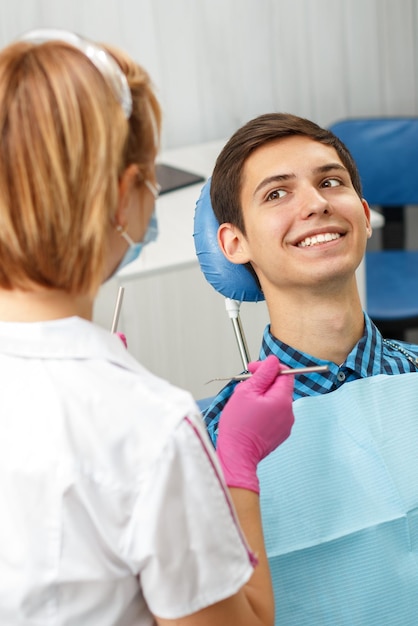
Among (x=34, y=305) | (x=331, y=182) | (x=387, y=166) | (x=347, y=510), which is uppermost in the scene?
(x=34, y=305)

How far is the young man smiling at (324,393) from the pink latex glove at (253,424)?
9.7 inches

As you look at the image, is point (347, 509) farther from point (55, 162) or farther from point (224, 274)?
point (55, 162)

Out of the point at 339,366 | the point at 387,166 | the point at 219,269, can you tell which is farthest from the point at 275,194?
the point at 387,166

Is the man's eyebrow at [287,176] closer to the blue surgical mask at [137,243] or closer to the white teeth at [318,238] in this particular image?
the white teeth at [318,238]

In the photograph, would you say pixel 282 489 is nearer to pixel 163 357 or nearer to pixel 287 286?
pixel 287 286

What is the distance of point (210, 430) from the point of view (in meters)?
1.53

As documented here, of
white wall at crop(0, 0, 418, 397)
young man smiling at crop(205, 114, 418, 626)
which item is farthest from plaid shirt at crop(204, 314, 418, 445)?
white wall at crop(0, 0, 418, 397)

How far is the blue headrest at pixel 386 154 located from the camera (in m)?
2.82

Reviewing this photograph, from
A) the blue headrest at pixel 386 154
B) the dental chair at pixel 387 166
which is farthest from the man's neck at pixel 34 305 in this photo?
the blue headrest at pixel 386 154

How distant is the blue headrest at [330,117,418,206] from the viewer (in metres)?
2.82

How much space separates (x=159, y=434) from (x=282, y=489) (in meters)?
0.61

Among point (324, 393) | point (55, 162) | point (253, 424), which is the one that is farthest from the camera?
point (324, 393)

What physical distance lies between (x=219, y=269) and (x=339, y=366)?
0.28m

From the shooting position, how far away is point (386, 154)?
9.32 ft
